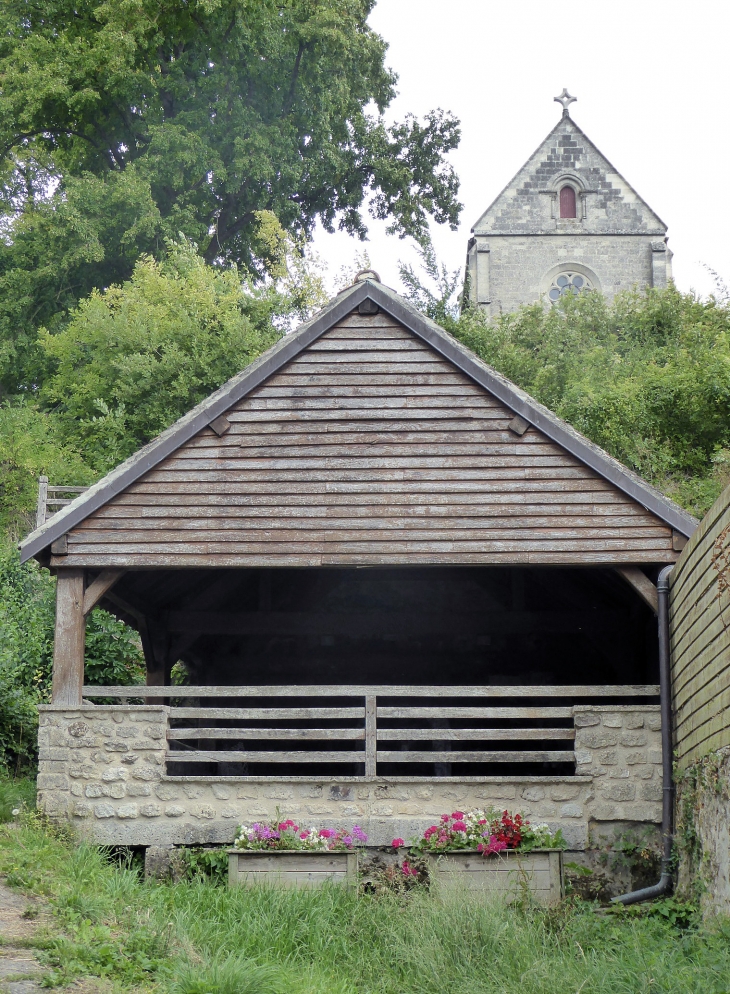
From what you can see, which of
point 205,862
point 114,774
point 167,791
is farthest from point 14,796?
point 205,862

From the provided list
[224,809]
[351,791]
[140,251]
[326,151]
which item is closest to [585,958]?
[351,791]

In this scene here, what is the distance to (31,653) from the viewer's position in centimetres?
1312

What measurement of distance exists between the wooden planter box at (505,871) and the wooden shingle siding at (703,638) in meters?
1.23

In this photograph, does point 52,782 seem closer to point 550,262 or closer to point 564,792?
point 564,792

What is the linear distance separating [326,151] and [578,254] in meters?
9.01

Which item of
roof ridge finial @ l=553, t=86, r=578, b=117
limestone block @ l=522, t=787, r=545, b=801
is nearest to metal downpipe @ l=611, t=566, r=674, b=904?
limestone block @ l=522, t=787, r=545, b=801

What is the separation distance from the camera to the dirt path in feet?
19.0

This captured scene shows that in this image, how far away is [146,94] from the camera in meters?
27.5

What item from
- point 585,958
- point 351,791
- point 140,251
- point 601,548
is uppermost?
point 140,251

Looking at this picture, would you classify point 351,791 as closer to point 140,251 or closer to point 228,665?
point 228,665

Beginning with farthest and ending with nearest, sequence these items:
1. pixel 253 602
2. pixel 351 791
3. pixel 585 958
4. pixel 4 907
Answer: pixel 253 602
pixel 351 791
pixel 4 907
pixel 585 958

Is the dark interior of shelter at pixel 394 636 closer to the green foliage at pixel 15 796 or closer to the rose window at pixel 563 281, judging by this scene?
the green foliage at pixel 15 796

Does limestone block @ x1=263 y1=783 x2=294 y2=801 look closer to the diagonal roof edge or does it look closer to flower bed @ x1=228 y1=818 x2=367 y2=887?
flower bed @ x1=228 y1=818 x2=367 y2=887

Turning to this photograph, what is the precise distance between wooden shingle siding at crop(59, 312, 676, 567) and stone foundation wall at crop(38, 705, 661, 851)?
4.24ft
